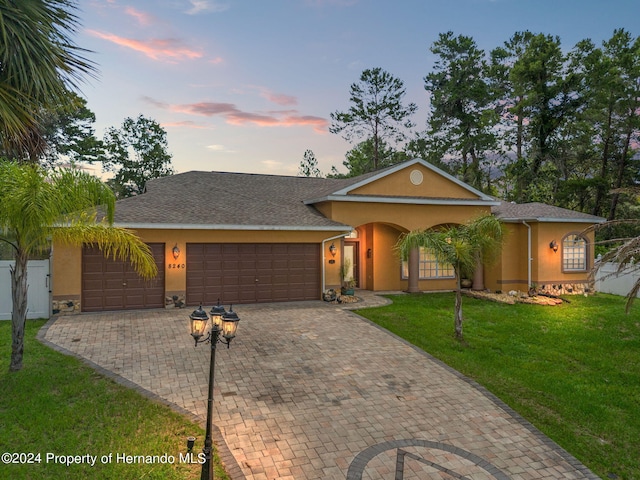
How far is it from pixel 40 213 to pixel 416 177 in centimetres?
1435

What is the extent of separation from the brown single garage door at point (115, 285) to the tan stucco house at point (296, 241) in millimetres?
32

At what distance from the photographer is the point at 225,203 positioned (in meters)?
16.2

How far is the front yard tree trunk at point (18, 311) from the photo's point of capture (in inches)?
294

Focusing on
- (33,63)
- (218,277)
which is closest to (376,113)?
(218,277)

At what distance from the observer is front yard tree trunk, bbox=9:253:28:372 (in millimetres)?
7461

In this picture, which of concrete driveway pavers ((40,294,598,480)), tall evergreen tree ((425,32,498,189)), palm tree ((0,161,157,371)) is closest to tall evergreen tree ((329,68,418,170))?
tall evergreen tree ((425,32,498,189))

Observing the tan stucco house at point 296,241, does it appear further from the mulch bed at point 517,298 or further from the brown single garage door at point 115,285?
the mulch bed at point 517,298

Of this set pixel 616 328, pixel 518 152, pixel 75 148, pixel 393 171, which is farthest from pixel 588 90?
pixel 75 148

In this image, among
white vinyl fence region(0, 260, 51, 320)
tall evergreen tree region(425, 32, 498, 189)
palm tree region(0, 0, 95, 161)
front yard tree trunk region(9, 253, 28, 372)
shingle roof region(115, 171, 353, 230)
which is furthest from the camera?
tall evergreen tree region(425, 32, 498, 189)

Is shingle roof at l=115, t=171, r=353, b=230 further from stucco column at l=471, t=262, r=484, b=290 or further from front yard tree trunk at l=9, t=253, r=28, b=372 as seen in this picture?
stucco column at l=471, t=262, r=484, b=290

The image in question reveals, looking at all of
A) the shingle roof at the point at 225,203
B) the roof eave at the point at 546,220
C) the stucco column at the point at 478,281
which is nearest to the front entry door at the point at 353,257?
the shingle roof at the point at 225,203

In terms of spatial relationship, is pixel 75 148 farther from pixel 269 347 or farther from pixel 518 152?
pixel 518 152

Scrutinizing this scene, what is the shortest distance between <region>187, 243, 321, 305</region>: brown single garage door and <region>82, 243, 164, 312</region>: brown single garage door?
1066 millimetres

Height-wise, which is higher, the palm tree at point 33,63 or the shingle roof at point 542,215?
the palm tree at point 33,63
